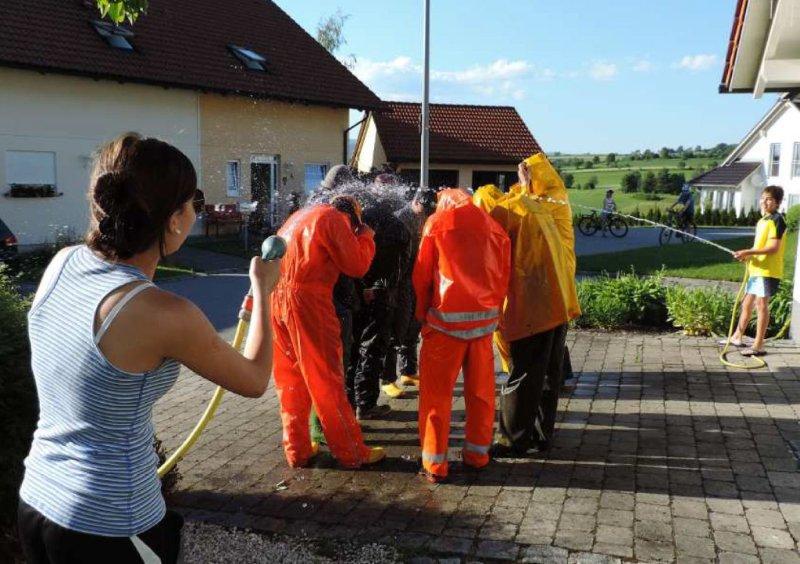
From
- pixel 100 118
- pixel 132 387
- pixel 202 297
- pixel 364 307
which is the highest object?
pixel 100 118

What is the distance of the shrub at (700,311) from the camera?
342 inches

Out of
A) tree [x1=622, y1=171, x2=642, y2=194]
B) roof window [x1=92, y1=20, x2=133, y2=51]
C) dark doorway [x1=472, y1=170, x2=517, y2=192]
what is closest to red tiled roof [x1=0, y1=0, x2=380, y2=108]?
roof window [x1=92, y1=20, x2=133, y2=51]

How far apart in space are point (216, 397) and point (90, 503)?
1145mm

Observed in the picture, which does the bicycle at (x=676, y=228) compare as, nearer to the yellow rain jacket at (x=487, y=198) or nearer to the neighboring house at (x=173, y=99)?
the neighboring house at (x=173, y=99)

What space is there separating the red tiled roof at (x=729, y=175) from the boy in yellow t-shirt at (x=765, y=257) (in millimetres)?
41400

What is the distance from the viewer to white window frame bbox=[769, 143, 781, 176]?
43200 millimetres

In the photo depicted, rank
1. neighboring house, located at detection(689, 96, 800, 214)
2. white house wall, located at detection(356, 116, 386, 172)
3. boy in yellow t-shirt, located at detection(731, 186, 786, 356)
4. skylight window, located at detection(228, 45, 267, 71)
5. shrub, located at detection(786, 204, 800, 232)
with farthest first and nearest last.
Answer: neighboring house, located at detection(689, 96, 800, 214)
white house wall, located at detection(356, 116, 386, 172)
shrub, located at detection(786, 204, 800, 232)
skylight window, located at detection(228, 45, 267, 71)
boy in yellow t-shirt, located at detection(731, 186, 786, 356)

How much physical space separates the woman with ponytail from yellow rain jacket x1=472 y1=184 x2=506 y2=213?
3106 mm

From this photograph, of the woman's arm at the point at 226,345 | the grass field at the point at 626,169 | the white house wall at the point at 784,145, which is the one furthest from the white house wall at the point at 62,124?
the grass field at the point at 626,169

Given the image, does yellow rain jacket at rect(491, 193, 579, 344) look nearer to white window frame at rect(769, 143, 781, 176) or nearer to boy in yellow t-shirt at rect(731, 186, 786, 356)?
boy in yellow t-shirt at rect(731, 186, 786, 356)

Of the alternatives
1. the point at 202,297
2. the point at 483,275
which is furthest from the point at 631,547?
the point at 202,297

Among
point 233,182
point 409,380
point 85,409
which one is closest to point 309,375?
point 409,380

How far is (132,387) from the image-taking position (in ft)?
5.87

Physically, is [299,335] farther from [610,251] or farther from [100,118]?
[610,251]
